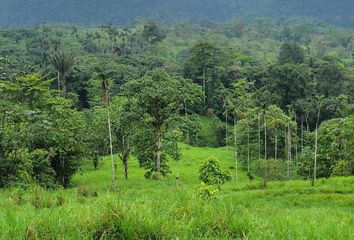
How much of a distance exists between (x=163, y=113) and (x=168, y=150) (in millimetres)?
3446

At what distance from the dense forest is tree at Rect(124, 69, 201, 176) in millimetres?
105

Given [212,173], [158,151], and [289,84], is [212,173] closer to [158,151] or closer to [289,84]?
[158,151]

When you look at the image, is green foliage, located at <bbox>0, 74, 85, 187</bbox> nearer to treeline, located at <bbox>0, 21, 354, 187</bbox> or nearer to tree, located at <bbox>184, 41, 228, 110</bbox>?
treeline, located at <bbox>0, 21, 354, 187</bbox>

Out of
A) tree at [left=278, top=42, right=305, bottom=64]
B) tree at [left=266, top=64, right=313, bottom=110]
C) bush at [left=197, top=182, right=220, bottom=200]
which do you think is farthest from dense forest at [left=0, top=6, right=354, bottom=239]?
tree at [left=278, top=42, right=305, bottom=64]

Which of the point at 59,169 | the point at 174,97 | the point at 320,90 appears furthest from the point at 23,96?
the point at 320,90

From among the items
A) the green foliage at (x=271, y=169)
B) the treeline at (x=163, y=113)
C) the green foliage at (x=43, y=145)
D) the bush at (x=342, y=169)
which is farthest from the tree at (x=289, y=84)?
the green foliage at (x=43, y=145)

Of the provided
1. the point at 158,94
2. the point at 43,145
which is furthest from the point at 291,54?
the point at 43,145

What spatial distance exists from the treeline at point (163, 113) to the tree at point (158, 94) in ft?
0.28

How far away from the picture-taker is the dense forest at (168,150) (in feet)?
17.1

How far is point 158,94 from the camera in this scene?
3644 centimetres

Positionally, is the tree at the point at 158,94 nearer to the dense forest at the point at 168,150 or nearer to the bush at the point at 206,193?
the dense forest at the point at 168,150

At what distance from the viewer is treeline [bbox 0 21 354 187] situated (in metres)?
30.1

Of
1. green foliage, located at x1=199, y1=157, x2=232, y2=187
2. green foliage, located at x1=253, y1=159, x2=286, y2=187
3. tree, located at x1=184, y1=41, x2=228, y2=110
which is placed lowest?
green foliage, located at x1=253, y1=159, x2=286, y2=187

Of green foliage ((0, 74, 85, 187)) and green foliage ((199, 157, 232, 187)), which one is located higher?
green foliage ((0, 74, 85, 187))
